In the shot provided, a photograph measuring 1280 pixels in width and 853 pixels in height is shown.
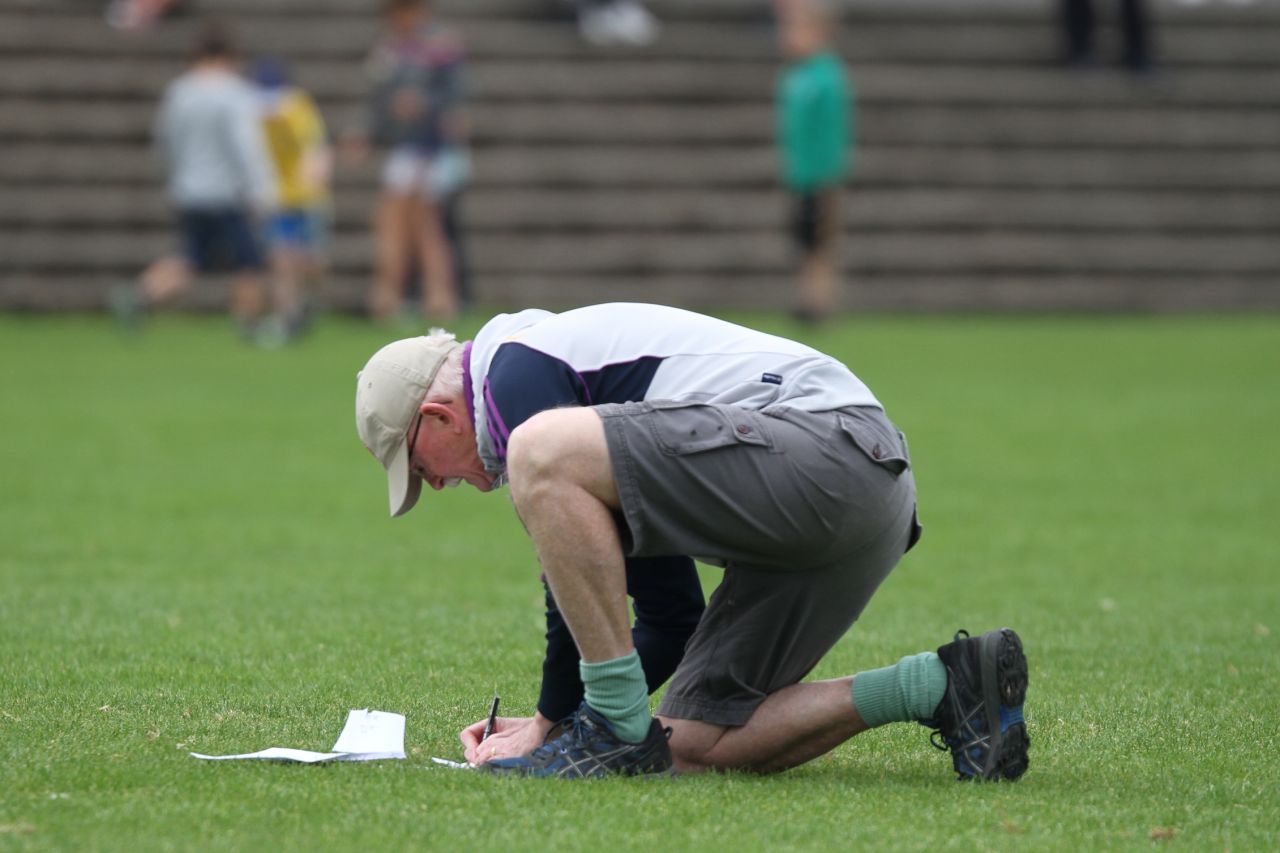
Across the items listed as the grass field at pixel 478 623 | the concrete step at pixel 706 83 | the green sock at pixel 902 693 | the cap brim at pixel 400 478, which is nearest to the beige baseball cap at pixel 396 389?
the cap brim at pixel 400 478

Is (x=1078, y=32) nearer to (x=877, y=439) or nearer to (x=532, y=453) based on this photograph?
(x=877, y=439)

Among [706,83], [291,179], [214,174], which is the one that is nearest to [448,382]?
[214,174]

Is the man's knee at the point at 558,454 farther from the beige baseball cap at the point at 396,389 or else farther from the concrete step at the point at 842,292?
the concrete step at the point at 842,292

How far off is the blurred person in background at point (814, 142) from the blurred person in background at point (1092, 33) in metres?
5.55

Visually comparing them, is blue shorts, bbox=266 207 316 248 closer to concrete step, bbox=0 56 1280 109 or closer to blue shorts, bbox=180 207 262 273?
blue shorts, bbox=180 207 262 273

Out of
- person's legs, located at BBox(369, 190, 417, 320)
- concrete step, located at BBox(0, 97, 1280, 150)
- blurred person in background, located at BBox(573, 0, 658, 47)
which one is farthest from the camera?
blurred person in background, located at BBox(573, 0, 658, 47)

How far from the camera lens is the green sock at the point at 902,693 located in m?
4.28

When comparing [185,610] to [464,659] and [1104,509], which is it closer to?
[464,659]

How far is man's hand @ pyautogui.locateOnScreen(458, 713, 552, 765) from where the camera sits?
4305mm

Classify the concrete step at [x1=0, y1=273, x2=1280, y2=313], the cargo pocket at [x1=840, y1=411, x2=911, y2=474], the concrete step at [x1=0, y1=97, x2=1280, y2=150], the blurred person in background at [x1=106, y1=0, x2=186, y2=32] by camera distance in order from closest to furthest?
1. the cargo pocket at [x1=840, y1=411, x2=911, y2=474]
2. the concrete step at [x1=0, y1=273, x2=1280, y2=313]
3. the concrete step at [x1=0, y1=97, x2=1280, y2=150]
4. the blurred person in background at [x1=106, y1=0, x2=186, y2=32]

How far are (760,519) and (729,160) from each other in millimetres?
16064

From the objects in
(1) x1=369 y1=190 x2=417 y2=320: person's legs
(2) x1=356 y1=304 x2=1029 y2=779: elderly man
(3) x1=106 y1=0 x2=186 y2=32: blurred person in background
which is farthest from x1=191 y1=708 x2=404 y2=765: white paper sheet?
(3) x1=106 y1=0 x2=186 y2=32: blurred person in background

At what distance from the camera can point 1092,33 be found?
21469 millimetres

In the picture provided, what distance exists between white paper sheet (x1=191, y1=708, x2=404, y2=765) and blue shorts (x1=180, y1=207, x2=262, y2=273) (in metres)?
12.0
